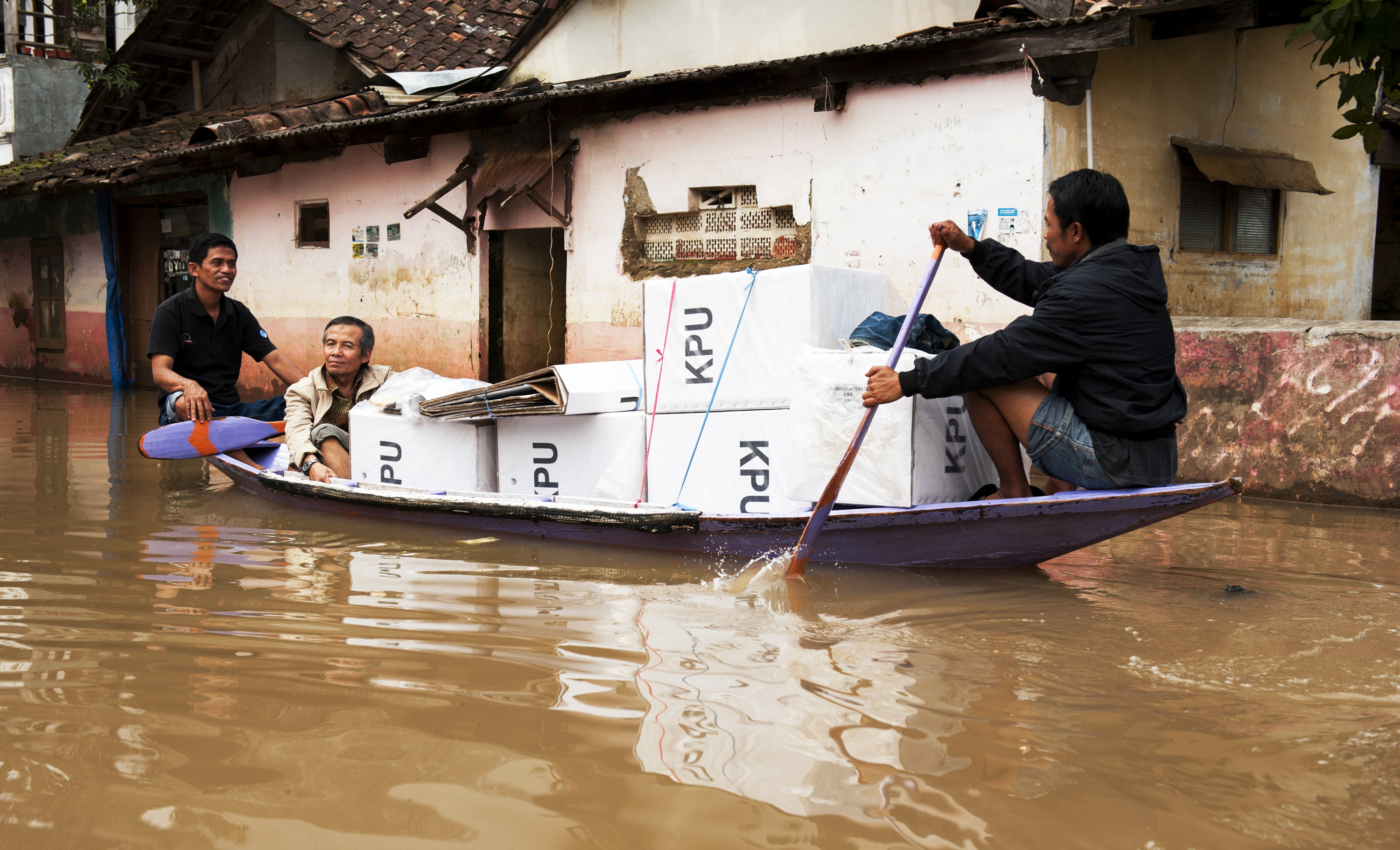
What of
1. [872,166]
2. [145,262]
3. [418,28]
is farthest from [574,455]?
[145,262]

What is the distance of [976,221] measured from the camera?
25.1 ft

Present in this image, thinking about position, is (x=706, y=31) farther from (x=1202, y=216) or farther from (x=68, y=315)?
(x=68, y=315)

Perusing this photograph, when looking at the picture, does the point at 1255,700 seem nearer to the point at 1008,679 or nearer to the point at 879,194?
the point at 1008,679

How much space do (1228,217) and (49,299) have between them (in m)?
16.0

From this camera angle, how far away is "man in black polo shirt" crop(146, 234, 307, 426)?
20.8 feet

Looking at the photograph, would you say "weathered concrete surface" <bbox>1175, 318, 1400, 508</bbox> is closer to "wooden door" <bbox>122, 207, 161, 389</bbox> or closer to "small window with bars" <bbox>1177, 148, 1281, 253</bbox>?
"small window with bars" <bbox>1177, 148, 1281, 253</bbox>

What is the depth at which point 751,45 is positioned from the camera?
32.6ft

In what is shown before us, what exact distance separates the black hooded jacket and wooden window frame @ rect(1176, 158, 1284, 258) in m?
5.30

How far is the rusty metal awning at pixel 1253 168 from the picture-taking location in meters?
8.57

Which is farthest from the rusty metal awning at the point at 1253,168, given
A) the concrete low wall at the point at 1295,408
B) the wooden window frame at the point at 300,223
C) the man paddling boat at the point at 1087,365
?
the wooden window frame at the point at 300,223

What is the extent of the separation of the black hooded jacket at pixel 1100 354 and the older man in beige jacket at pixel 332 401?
3.21 m

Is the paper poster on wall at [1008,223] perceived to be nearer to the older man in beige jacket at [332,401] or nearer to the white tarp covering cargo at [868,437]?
the white tarp covering cargo at [868,437]

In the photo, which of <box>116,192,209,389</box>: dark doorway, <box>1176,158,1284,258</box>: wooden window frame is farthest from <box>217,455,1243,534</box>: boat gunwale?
<box>116,192,209,389</box>: dark doorway

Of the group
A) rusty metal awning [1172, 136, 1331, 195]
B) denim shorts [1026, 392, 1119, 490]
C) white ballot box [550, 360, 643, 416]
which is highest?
rusty metal awning [1172, 136, 1331, 195]
